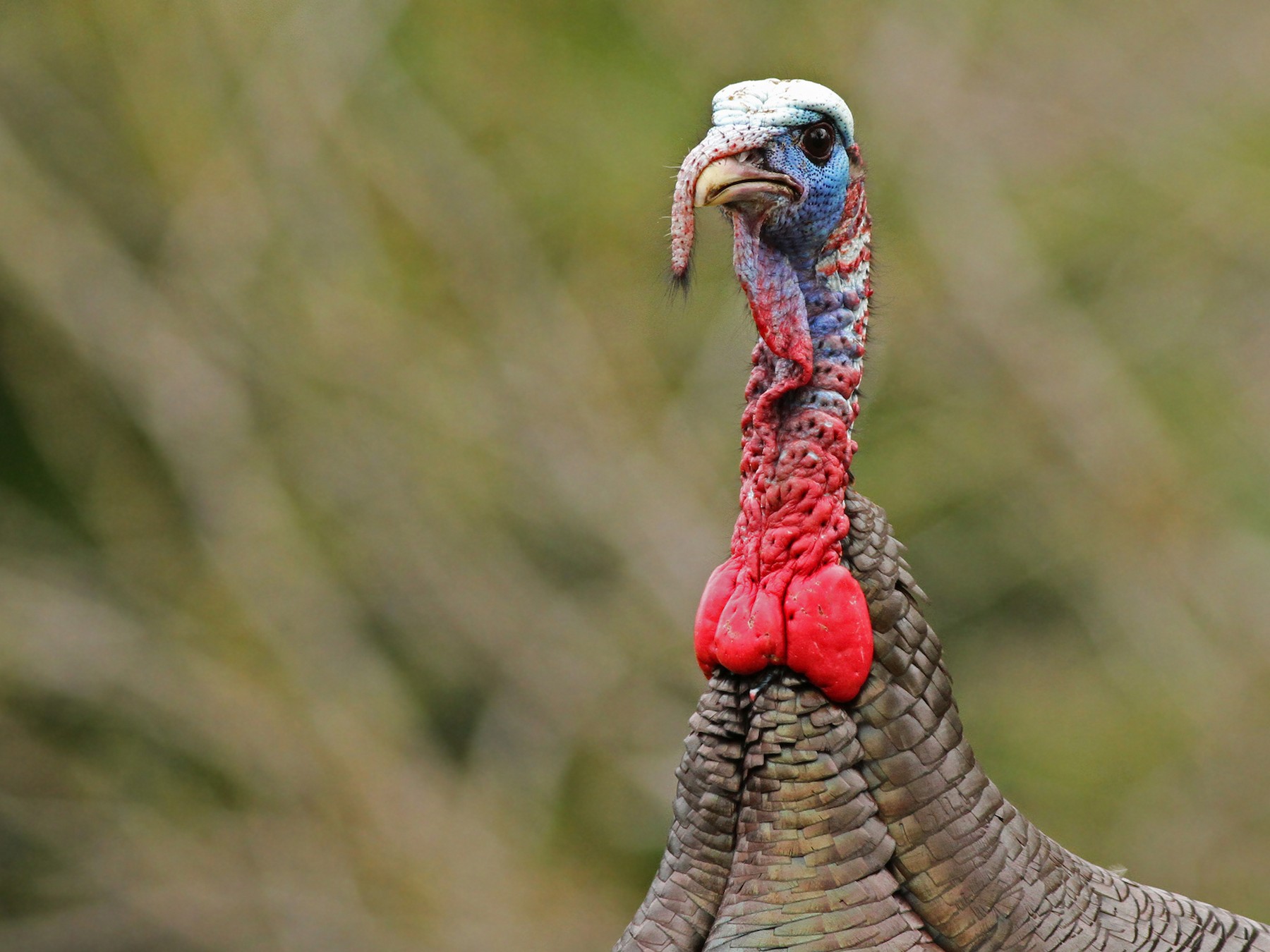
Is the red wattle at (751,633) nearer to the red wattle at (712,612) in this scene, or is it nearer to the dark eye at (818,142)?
the red wattle at (712,612)

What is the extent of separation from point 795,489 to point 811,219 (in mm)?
369

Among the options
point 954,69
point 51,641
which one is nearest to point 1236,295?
point 954,69

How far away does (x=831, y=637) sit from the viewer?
1.86 metres

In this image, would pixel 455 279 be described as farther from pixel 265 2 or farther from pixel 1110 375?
pixel 1110 375

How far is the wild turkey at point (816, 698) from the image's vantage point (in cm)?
186

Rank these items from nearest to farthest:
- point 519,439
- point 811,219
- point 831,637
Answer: point 831,637 < point 811,219 < point 519,439

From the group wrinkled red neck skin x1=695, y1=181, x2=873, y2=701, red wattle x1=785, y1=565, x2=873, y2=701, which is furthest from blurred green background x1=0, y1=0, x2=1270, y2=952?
red wattle x1=785, y1=565, x2=873, y2=701

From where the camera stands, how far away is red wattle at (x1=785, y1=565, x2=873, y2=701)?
1.86m

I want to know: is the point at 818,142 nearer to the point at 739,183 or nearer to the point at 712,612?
the point at 739,183

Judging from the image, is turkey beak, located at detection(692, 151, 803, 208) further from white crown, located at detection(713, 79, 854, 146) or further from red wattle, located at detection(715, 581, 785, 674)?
red wattle, located at detection(715, 581, 785, 674)

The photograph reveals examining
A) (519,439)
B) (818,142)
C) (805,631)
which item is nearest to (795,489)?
(805,631)

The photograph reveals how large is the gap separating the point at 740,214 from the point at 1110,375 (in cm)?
372

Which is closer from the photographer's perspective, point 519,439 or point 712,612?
point 712,612

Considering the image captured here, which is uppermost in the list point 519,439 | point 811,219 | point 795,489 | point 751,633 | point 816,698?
point 519,439
